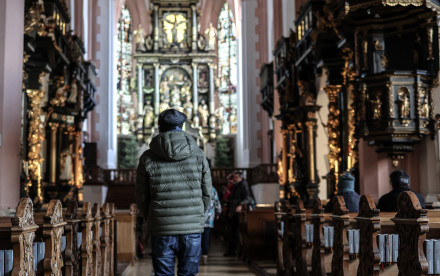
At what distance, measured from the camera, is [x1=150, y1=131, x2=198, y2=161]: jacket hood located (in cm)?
445

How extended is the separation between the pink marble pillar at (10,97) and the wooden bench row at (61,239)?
1.66 meters

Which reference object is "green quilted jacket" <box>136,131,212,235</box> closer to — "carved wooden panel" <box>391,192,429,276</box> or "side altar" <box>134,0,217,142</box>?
"carved wooden panel" <box>391,192,429,276</box>

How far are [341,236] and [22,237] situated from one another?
8.01 ft

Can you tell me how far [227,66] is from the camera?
114 ft

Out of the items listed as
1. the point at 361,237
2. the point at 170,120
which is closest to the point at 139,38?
the point at 170,120

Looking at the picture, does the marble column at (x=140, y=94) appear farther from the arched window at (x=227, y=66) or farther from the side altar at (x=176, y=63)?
A: the arched window at (x=227, y=66)

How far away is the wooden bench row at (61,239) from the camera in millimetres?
3742

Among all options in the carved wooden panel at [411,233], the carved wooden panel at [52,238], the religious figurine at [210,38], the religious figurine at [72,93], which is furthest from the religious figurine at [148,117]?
the carved wooden panel at [411,233]

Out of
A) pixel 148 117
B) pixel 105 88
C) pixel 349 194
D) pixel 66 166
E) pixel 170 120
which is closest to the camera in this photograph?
pixel 170 120

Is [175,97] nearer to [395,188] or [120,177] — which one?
[120,177]

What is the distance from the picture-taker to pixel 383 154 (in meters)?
9.35

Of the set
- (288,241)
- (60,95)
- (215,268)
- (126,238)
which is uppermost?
(60,95)

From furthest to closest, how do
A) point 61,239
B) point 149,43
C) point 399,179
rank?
point 149,43 < point 399,179 < point 61,239

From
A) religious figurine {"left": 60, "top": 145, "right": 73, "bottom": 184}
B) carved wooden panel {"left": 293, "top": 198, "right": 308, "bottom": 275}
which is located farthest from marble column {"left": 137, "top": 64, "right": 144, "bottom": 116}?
carved wooden panel {"left": 293, "top": 198, "right": 308, "bottom": 275}
